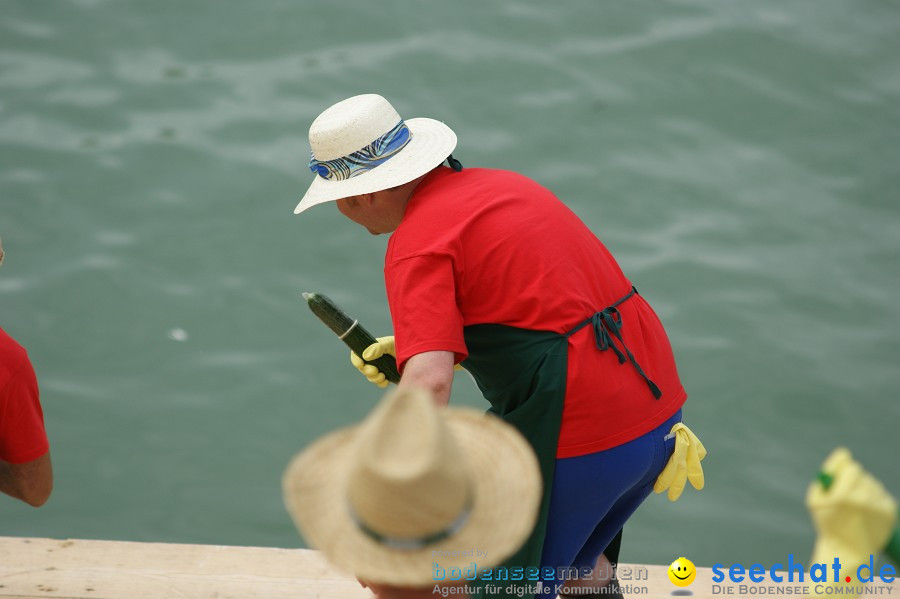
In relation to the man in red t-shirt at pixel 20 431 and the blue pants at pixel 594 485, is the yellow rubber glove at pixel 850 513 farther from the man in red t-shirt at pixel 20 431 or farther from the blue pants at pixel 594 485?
the man in red t-shirt at pixel 20 431

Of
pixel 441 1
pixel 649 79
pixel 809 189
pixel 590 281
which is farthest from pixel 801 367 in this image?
pixel 441 1

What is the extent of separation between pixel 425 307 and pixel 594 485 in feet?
2.17

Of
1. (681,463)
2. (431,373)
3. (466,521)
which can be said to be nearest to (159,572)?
(431,373)

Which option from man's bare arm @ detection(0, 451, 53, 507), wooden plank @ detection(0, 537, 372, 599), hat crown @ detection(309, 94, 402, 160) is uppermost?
hat crown @ detection(309, 94, 402, 160)

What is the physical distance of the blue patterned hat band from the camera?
9.60ft

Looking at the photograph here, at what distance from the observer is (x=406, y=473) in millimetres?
1879

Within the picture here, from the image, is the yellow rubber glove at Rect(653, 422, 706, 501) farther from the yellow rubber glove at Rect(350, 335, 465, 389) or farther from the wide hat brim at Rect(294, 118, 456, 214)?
the wide hat brim at Rect(294, 118, 456, 214)

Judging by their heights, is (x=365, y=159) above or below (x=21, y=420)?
above

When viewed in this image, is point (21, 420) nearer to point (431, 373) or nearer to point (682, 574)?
point (431, 373)

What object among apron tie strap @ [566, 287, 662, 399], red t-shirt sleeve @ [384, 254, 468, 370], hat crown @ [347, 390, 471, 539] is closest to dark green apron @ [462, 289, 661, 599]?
apron tie strap @ [566, 287, 662, 399]

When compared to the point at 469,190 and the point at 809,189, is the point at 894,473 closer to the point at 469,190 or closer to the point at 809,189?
the point at 809,189

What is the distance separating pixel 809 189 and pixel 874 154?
68 centimetres

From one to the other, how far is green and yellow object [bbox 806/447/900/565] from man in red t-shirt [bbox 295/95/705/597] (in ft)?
3.17

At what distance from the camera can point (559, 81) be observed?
24.5ft
